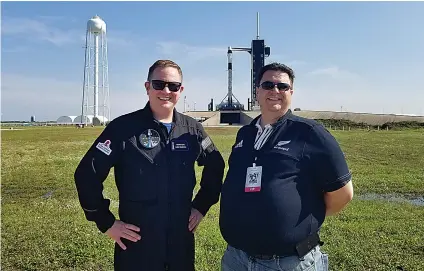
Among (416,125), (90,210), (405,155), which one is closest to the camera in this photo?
(90,210)

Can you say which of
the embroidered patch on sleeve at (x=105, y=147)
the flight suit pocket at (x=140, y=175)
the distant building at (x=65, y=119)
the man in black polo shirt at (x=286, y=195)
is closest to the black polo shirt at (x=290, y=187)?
the man in black polo shirt at (x=286, y=195)

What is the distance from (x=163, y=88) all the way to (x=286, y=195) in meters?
1.61

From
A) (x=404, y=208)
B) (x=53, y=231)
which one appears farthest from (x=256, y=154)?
(x=404, y=208)

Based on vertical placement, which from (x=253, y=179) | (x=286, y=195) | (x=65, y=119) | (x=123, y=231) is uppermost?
(x=65, y=119)

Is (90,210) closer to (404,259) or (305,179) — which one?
(305,179)

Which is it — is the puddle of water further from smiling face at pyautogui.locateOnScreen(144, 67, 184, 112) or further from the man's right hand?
the man's right hand

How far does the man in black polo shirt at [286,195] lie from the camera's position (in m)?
3.22

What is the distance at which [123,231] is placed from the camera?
378 cm

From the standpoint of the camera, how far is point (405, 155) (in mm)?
24766

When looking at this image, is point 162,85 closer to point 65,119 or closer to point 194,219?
point 194,219

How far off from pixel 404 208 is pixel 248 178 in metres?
9.14

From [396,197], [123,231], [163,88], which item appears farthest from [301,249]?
[396,197]

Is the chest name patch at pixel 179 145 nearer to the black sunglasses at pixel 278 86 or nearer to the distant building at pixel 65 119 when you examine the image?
the black sunglasses at pixel 278 86

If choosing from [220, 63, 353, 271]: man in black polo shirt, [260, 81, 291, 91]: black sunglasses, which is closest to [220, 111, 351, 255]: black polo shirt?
[220, 63, 353, 271]: man in black polo shirt
